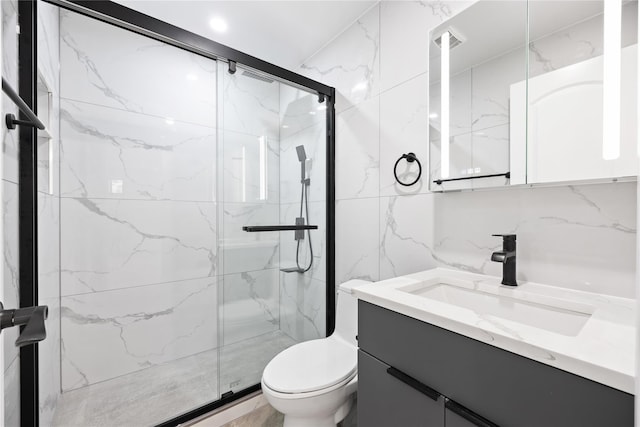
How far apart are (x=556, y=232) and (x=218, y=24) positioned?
222 cm

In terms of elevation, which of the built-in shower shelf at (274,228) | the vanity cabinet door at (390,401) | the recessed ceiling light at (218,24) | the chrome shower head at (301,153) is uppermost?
the recessed ceiling light at (218,24)

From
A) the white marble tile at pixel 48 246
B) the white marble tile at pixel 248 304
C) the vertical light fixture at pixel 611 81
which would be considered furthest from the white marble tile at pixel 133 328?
the vertical light fixture at pixel 611 81

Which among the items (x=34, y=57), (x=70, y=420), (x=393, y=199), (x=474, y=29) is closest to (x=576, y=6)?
(x=474, y=29)

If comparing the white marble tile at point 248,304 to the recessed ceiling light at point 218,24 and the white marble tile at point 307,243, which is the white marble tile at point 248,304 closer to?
the white marble tile at point 307,243

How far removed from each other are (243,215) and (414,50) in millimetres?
1315

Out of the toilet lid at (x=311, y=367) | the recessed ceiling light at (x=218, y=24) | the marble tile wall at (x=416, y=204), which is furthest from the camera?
the recessed ceiling light at (x=218, y=24)

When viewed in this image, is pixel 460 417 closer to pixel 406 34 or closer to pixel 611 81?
pixel 611 81

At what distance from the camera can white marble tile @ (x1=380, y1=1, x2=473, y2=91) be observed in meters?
1.44

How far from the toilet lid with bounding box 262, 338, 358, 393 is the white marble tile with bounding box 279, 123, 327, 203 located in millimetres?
882

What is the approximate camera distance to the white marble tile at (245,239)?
165 centimetres

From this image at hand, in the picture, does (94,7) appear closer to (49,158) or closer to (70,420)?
(49,158)

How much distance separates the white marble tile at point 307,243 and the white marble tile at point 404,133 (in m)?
0.49

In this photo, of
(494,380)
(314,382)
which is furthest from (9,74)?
(494,380)

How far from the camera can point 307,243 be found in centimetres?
195
